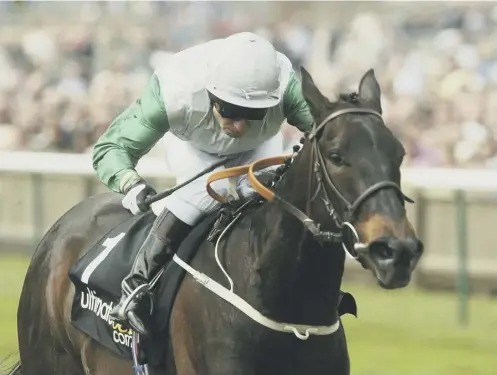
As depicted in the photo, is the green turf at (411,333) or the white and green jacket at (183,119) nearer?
the white and green jacket at (183,119)

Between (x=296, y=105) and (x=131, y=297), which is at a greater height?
(x=296, y=105)

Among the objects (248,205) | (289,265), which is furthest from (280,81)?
(289,265)

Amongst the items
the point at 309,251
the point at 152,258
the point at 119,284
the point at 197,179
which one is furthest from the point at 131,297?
the point at 309,251

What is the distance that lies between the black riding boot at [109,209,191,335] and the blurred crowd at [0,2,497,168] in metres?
5.36

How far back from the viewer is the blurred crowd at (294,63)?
30.6 ft

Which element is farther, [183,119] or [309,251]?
[183,119]

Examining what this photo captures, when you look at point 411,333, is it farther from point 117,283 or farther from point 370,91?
point 370,91

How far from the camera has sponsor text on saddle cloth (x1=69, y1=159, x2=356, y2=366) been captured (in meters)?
3.98

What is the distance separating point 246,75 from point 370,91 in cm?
40

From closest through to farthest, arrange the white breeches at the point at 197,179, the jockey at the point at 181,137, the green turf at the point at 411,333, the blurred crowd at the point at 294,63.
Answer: the jockey at the point at 181,137, the white breeches at the point at 197,179, the green turf at the point at 411,333, the blurred crowd at the point at 294,63

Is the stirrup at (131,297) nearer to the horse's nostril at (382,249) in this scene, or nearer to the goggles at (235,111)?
the goggles at (235,111)

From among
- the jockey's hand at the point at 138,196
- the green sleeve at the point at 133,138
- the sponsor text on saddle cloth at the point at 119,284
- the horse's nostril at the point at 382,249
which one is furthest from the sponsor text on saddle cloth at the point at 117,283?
the horse's nostril at the point at 382,249

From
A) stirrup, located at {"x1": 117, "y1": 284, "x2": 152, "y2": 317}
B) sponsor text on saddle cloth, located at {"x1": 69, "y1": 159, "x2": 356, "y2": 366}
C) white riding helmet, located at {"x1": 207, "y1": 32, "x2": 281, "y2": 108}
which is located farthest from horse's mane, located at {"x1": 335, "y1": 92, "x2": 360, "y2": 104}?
stirrup, located at {"x1": 117, "y1": 284, "x2": 152, "y2": 317}

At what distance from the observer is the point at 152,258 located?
158 inches
